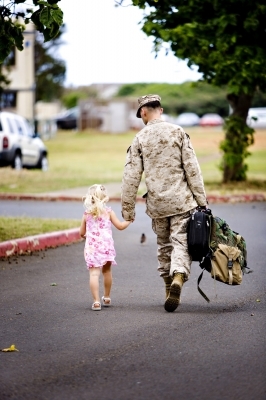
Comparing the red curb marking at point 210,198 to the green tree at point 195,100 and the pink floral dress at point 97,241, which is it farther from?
the green tree at point 195,100

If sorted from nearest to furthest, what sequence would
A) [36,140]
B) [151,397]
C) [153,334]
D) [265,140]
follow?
[151,397]
[153,334]
[36,140]
[265,140]

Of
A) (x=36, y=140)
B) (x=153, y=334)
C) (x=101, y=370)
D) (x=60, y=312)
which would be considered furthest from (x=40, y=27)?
(x=36, y=140)

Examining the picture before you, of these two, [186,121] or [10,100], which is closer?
[10,100]

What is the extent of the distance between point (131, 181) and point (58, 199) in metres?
11.8

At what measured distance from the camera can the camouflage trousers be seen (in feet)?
25.5

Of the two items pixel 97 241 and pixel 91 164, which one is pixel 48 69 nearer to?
pixel 91 164

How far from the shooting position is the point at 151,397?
16.8ft

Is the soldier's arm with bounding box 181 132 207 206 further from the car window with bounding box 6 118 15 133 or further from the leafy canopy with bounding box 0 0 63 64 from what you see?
the car window with bounding box 6 118 15 133

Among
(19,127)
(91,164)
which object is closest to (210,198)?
(19,127)

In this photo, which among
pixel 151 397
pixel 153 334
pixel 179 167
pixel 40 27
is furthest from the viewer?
pixel 40 27

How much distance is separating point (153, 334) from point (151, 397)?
5.54 feet

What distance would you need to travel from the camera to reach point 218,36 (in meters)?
18.4

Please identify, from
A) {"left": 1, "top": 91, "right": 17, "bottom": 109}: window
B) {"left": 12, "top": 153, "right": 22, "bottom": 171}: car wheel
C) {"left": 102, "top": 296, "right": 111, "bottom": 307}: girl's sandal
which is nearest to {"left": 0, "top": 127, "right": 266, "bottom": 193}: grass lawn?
{"left": 12, "top": 153, "right": 22, "bottom": 171}: car wheel

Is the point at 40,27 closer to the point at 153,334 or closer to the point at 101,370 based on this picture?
the point at 153,334
